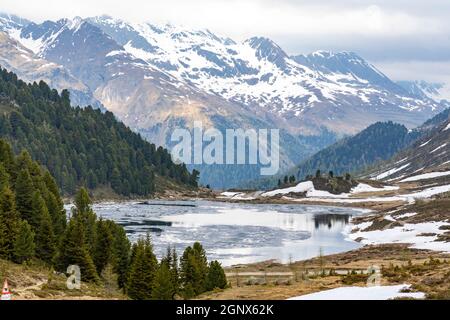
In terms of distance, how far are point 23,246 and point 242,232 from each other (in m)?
77.9

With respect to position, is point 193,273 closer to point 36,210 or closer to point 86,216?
point 36,210

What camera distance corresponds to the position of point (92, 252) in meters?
75.6

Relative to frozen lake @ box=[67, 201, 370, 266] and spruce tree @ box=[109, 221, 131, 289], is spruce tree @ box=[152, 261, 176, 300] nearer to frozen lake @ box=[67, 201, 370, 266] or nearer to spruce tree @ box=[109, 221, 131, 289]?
spruce tree @ box=[109, 221, 131, 289]

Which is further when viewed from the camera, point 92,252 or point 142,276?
point 92,252

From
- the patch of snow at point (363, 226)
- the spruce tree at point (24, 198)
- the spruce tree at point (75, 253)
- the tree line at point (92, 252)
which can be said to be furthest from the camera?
the patch of snow at point (363, 226)

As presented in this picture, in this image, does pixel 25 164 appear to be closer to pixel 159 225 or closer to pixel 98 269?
pixel 98 269

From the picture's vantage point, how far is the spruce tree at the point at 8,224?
6462 centimetres

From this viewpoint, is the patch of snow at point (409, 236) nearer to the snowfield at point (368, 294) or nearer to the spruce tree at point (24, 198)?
the spruce tree at point (24, 198)

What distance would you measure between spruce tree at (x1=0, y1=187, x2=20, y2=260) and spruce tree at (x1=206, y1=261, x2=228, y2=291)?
64.8 feet

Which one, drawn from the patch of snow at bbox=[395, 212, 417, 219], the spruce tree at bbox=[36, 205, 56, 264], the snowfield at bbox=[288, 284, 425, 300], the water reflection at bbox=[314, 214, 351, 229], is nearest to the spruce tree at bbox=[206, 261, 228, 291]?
the snowfield at bbox=[288, 284, 425, 300]

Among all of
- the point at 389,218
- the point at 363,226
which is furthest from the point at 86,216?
the point at 389,218

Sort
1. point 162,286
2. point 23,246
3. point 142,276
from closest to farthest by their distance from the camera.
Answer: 1. point 162,286
2. point 142,276
3. point 23,246

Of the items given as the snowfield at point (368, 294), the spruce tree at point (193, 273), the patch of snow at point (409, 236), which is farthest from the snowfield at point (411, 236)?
the snowfield at point (368, 294)
